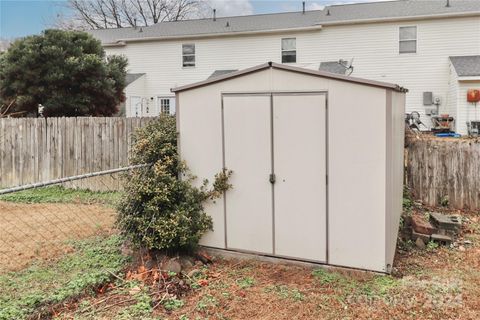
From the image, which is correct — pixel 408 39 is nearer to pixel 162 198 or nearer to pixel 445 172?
pixel 445 172

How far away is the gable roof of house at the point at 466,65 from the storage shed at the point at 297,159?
41.6 feet

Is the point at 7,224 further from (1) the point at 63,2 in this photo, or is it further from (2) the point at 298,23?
(1) the point at 63,2

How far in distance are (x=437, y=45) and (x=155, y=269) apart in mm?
16395

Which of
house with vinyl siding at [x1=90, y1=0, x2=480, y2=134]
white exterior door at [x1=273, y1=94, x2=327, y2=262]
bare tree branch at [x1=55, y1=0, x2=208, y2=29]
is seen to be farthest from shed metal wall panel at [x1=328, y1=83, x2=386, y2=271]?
bare tree branch at [x1=55, y1=0, x2=208, y2=29]

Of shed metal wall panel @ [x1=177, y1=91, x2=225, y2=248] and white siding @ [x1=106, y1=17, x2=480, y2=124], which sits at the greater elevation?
white siding @ [x1=106, y1=17, x2=480, y2=124]

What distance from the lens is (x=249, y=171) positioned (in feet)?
16.6

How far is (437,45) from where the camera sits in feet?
55.5

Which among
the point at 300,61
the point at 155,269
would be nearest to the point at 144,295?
the point at 155,269

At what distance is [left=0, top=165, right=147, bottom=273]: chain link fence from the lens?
509 centimetres

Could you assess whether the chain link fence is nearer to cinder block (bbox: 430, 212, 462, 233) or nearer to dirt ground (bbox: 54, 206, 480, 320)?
dirt ground (bbox: 54, 206, 480, 320)

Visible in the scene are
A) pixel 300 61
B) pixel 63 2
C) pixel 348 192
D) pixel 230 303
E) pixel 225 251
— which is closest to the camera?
pixel 230 303

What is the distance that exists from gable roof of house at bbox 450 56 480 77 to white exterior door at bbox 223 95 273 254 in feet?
44.0

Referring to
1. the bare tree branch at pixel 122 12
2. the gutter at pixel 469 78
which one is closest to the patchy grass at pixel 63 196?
the gutter at pixel 469 78

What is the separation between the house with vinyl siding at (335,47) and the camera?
16734 mm
